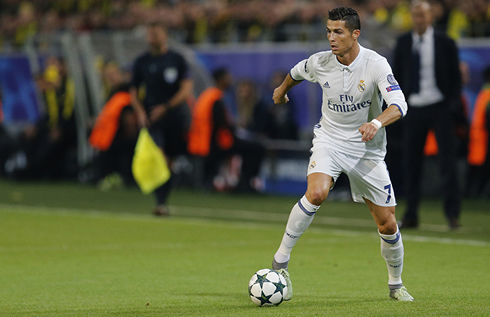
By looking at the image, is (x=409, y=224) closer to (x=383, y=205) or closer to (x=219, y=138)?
(x=383, y=205)

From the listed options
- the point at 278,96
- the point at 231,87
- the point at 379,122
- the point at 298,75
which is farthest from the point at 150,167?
the point at 379,122

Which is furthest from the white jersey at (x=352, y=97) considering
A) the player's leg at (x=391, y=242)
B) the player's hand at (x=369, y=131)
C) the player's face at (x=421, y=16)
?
the player's face at (x=421, y=16)

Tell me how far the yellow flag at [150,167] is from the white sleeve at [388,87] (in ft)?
19.5

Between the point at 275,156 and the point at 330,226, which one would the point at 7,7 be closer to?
the point at 275,156

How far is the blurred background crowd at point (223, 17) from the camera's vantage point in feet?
49.9

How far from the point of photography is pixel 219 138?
586 inches

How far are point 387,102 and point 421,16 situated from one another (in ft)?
13.2

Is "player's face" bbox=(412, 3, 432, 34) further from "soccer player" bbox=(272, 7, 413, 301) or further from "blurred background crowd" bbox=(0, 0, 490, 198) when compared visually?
"blurred background crowd" bbox=(0, 0, 490, 198)

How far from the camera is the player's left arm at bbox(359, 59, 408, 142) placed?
5.21 meters

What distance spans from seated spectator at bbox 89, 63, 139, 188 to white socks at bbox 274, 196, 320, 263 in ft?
35.1

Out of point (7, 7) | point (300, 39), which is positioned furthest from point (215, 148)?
point (7, 7)

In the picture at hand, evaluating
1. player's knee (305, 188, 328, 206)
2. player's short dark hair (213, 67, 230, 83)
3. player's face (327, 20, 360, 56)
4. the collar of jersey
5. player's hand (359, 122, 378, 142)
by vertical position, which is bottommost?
player's short dark hair (213, 67, 230, 83)

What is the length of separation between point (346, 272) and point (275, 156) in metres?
8.32

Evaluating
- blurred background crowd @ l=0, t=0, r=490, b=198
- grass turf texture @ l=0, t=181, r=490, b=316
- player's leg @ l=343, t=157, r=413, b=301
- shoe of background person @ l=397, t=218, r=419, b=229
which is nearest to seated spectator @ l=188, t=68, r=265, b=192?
blurred background crowd @ l=0, t=0, r=490, b=198
